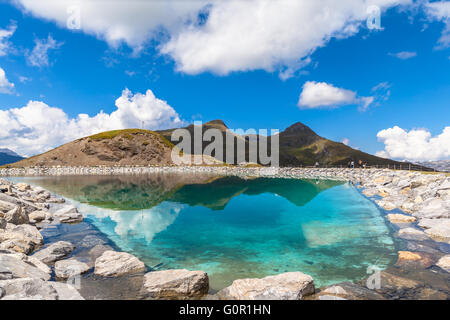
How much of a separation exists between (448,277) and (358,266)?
332cm

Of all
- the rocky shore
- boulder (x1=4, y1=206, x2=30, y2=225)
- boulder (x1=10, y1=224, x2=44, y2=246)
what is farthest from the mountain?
the rocky shore

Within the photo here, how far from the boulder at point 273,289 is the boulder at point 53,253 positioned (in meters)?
8.86

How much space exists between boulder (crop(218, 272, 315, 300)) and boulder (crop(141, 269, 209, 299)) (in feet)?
2.92

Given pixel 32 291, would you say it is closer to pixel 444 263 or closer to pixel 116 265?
pixel 116 265

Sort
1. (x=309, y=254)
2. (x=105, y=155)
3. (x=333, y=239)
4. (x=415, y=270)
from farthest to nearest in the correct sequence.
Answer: (x=105, y=155) → (x=333, y=239) → (x=309, y=254) → (x=415, y=270)

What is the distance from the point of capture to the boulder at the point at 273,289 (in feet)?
24.9

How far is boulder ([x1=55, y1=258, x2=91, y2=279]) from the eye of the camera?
32.5ft

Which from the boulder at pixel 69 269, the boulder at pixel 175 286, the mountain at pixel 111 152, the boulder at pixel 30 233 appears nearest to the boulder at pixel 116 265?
the boulder at pixel 69 269

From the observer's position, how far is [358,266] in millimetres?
11836

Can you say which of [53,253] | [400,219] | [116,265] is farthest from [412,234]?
[53,253]

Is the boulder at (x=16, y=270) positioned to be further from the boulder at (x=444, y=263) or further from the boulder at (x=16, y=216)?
the boulder at (x=444, y=263)
